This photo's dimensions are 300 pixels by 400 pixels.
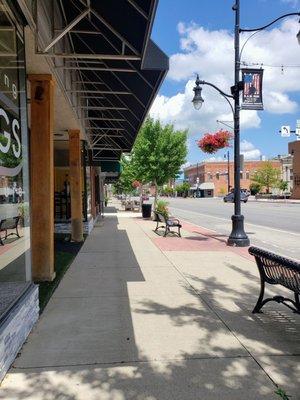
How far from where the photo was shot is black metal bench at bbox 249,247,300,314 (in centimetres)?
500

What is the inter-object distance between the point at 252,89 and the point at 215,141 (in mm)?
2373

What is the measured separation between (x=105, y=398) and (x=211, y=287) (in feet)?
13.9

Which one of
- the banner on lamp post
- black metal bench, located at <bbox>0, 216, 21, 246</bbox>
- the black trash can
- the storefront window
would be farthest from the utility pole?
the black trash can

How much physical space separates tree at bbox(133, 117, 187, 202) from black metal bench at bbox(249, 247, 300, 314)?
2150 cm

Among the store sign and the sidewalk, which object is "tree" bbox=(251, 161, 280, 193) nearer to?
the sidewalk

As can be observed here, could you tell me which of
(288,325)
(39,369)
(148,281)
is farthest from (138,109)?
(39,369)

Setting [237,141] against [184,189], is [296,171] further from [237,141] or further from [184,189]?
[237,141]

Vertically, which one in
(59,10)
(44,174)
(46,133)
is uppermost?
(59,10)

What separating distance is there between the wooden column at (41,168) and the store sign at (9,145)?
2354 mm

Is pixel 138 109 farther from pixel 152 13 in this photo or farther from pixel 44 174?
pixel 152 13

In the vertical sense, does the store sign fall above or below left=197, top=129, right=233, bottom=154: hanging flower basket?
below

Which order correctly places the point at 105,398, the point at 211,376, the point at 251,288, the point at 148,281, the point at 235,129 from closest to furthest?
the point at 105,398 → the point at 211,376 → the point at 251,288 → the point at 148,281 → the point at 235,129

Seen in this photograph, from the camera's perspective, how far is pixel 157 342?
4879mm

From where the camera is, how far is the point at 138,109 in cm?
1048
